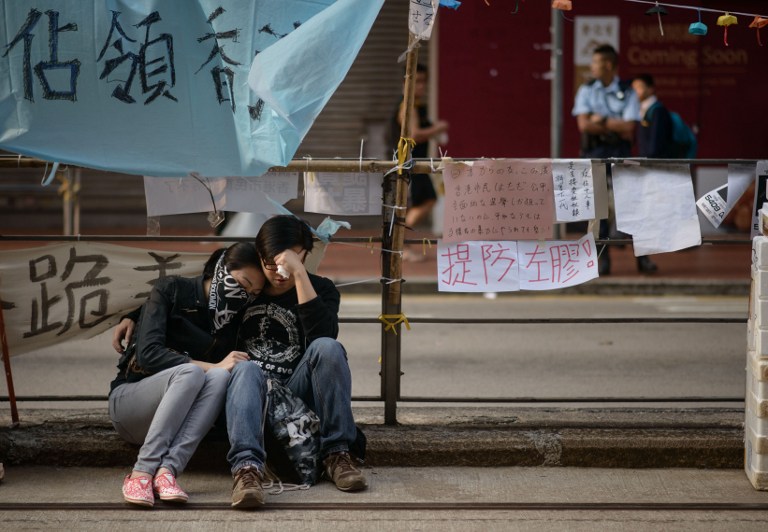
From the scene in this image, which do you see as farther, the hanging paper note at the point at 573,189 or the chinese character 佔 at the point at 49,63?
the hanging paper note at the point at 573,189

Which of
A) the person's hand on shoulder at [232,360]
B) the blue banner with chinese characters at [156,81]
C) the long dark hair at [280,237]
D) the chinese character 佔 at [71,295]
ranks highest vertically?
the blue banner with chinese characters at [156,81]

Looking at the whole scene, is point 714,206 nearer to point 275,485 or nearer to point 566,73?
point 275,485

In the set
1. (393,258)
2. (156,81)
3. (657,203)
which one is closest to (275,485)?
(393,258)

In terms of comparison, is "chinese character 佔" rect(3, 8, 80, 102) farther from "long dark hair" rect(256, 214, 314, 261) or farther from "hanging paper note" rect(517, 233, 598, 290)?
"hanging paper note" rect(517, 233, 598, 290)

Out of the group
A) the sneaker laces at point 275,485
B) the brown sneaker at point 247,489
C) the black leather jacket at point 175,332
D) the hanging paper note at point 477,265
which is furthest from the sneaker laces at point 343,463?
the hanging paper note at point 477,265

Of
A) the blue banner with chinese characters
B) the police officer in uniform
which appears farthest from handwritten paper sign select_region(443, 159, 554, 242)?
the police officer in uniform

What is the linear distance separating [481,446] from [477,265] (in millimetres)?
840

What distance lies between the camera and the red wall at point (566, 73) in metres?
14.1

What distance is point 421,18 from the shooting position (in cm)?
460

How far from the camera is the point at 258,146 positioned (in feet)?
15.0

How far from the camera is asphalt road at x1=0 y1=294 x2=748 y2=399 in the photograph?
678 cm

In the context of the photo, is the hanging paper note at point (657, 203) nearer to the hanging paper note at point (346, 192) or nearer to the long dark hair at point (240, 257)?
the hanging paper note at point (346, 192)

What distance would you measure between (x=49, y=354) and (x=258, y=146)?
13.1 feet

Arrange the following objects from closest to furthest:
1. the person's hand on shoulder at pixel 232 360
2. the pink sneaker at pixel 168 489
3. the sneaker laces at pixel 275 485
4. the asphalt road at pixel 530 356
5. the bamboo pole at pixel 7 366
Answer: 1. the pink sneaker at pixel 168 489
2. the sneaker laces at pixel 275 485
3. the person's hand on shoulder at pixel 232 360
4. the bamboo pole at pixel 7 366
5. the asphalt road at pixel 530 356
